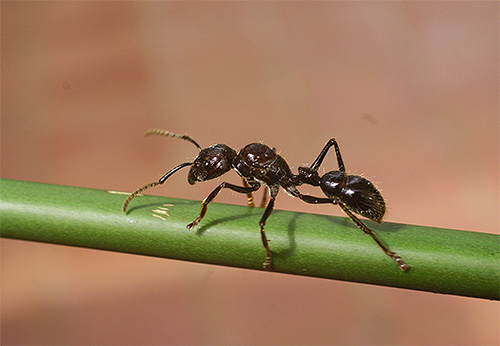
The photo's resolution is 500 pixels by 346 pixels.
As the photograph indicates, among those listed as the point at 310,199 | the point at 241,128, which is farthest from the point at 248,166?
the point at 241,128

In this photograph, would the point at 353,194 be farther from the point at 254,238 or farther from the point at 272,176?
the point at 254,238

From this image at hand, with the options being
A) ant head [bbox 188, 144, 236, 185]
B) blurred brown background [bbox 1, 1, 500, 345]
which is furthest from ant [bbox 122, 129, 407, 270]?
blurred brown background [bbox 1, 1, 500, 345]

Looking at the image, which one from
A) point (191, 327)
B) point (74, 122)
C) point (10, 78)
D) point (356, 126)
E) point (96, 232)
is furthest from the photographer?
point (10, 78)

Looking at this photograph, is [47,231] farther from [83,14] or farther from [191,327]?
[83,14]

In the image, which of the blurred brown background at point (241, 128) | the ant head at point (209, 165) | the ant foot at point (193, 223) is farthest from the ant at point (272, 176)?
the blurred brown background at point (241, 128)

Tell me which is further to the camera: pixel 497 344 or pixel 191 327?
pixel 191 327

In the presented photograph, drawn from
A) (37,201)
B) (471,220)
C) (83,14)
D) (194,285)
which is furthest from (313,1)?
(37,201)
